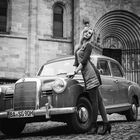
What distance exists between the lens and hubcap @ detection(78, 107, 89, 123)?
6.46 m

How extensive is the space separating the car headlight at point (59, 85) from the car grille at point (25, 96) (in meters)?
0.43

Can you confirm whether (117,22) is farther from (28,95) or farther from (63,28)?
(28,95)

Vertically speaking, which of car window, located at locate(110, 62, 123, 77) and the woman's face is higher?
the woman's face

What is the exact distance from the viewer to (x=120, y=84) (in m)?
8.76

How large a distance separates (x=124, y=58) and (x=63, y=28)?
448 cm

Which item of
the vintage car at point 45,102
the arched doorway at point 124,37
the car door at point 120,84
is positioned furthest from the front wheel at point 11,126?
the arched doorway at point 124,37

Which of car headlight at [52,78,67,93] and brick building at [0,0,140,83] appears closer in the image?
car headlight at [52,78,67,93]

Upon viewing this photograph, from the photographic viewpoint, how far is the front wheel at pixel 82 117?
629cm

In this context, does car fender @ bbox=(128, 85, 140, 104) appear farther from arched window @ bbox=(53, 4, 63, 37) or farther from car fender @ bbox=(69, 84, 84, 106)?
arched window @ bbox=(53, 4, 63, 37)

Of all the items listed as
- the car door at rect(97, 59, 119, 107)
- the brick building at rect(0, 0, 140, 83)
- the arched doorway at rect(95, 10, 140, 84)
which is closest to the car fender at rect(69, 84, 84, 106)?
the car door at rect(97, 59, 119, 107)

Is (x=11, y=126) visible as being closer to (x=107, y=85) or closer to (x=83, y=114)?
(x=83, y=114)

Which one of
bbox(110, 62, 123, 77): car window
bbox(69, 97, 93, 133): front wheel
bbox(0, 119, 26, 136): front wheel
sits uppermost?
bbox(110, 62, 123, 77): car window

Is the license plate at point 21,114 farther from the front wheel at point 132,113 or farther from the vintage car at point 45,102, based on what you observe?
the front wheel at point 132,113

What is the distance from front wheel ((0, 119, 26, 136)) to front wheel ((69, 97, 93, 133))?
127 cm
